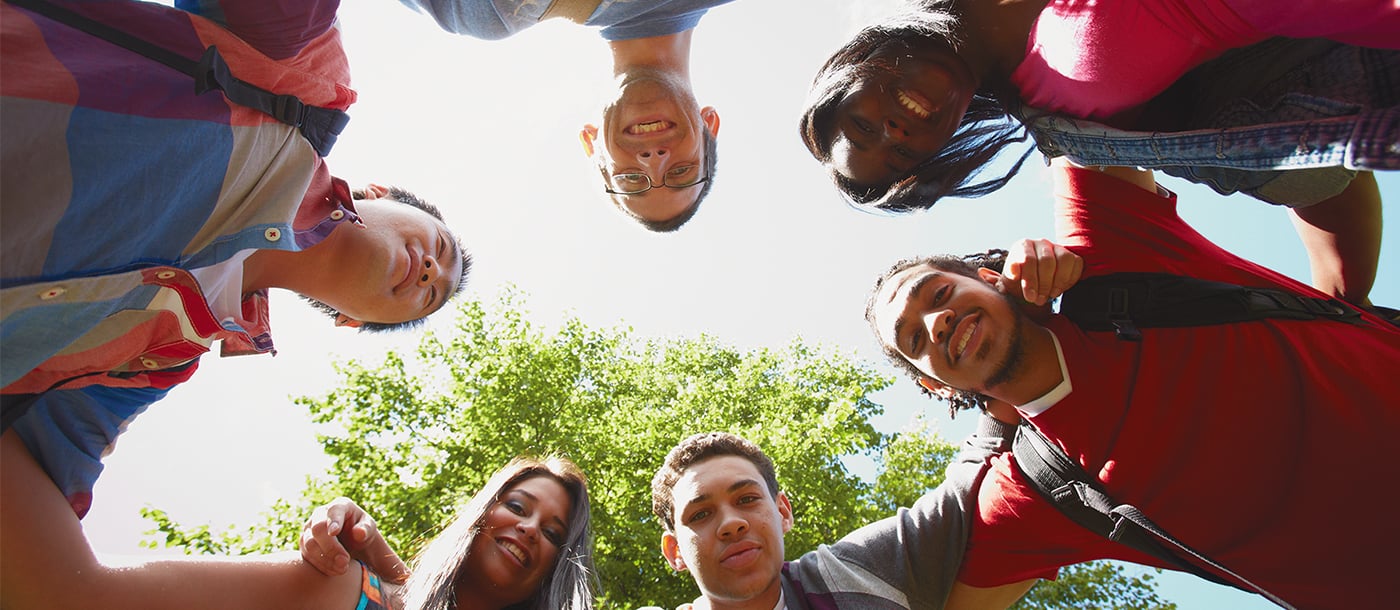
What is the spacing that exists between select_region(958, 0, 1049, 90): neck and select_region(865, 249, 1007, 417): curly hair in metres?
0.91

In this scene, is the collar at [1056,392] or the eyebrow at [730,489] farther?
the eyebrow at [730,489]

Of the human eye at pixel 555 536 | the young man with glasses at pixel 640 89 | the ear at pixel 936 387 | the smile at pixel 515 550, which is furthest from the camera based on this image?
the human eye at pixel 555 536

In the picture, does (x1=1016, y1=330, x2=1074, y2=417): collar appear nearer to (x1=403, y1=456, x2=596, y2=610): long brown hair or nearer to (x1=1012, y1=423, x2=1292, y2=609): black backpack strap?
(x1=1012, y1=423, x2=1292, y2=609): black backpack strap

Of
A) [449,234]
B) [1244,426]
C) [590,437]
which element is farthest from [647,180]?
[590,437]

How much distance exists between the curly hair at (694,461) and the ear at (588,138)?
184 centimetres

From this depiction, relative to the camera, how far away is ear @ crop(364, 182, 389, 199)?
2.94 metres

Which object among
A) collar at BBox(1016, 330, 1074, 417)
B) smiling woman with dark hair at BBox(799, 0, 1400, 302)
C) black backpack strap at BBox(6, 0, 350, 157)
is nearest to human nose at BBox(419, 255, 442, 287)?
black backpack strap at BBox(6, 0, 350, 157)

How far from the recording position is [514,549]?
3.71 metres

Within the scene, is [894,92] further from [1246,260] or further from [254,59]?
[254,59]

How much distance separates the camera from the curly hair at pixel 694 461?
159 inches

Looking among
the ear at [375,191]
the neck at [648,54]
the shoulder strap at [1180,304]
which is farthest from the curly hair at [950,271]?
the ear at [375,191]

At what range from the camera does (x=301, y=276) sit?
102 inches

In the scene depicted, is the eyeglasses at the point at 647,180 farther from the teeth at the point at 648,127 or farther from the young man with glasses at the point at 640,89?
the teeth at the point at 648,127

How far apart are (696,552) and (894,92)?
2.48 m
